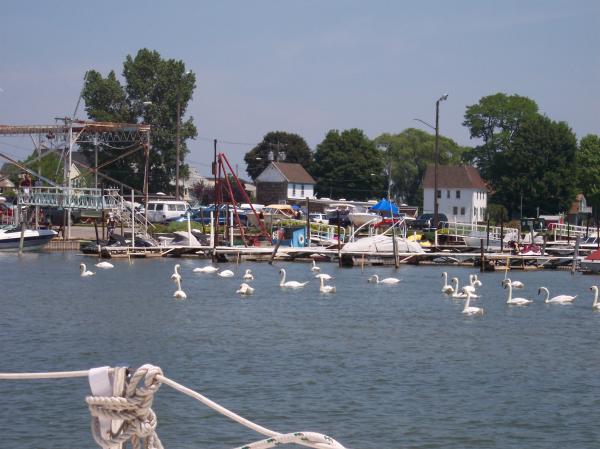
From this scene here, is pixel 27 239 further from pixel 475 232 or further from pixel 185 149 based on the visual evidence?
pixel 185 149

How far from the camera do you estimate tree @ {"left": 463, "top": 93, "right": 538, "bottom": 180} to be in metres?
138

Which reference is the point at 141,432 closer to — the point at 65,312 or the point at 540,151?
the point at 65,312

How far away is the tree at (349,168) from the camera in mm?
130875

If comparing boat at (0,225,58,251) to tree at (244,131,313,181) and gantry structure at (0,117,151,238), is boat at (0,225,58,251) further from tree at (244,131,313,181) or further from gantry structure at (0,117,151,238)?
tree at (244,131,313,181)

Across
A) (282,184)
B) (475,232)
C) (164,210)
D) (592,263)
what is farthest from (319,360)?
→ (282,184)

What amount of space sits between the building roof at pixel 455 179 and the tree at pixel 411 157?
26.4 metres

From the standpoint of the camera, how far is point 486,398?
20.2m

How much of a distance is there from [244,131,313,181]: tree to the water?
316 feet

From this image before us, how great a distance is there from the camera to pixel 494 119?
5546 inches

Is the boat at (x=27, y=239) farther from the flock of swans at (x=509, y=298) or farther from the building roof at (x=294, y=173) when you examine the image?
the building roof at (x=294, y=173)

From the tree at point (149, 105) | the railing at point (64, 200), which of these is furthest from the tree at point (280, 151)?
the railing at point (64, 200)

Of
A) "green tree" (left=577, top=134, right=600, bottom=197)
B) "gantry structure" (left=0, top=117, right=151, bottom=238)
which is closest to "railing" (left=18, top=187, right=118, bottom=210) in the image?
"gantry structure" (left=0, top=117, right=151, bottom=238)

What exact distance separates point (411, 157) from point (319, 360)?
131799 mm

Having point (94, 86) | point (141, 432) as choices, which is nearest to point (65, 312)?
point (141, 432)
